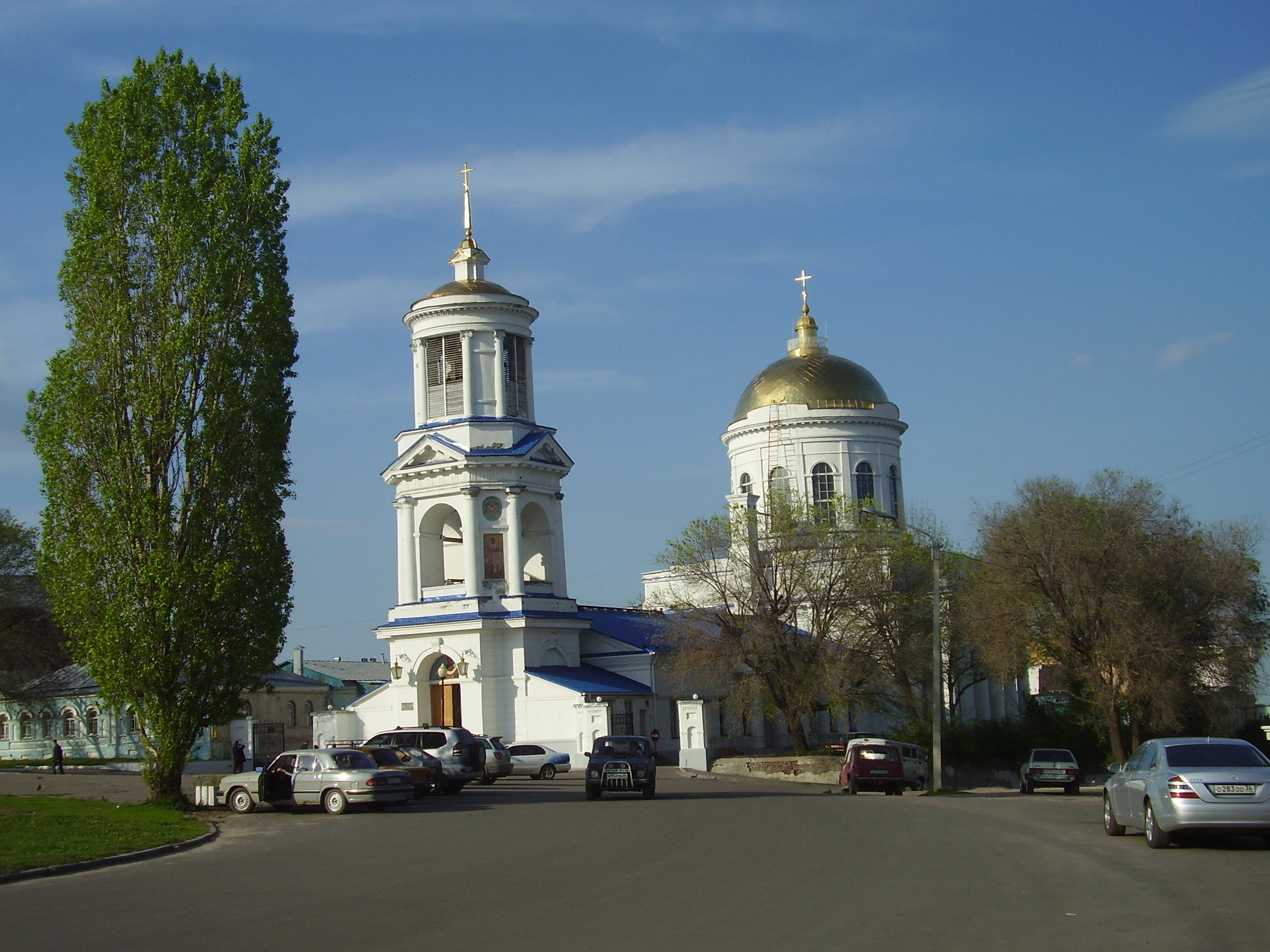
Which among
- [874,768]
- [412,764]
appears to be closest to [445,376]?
[412,764]

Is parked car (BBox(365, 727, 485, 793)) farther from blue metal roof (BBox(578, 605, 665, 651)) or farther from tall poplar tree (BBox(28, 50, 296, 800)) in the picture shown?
blue metal roof (BBox(578, 605, 665, 651))

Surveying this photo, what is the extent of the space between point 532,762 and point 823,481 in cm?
2162

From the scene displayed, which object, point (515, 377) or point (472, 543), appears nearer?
point (472, 543)

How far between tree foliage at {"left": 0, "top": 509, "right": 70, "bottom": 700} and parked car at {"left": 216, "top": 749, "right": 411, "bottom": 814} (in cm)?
3164

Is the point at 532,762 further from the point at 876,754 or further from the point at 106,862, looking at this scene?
the point at 106,862

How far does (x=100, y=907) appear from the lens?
13312 mm

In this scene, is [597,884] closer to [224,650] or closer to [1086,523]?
[224,650]

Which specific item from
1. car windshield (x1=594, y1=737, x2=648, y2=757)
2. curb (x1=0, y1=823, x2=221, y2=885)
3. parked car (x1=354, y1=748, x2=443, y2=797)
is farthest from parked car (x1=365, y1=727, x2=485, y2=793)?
curb (x1=0, y1=823, x2=221, y2=885)

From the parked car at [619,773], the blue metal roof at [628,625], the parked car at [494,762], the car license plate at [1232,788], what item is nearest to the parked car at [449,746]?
the parked car at [619,773]

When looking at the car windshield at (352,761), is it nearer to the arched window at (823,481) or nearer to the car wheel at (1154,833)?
the car wheel at (1154,833)

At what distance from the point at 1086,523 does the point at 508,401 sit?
20.8 m

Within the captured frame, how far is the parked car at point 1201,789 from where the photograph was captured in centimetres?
1595

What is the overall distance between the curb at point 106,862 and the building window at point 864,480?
41936 mm

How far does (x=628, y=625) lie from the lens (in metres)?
55.3
